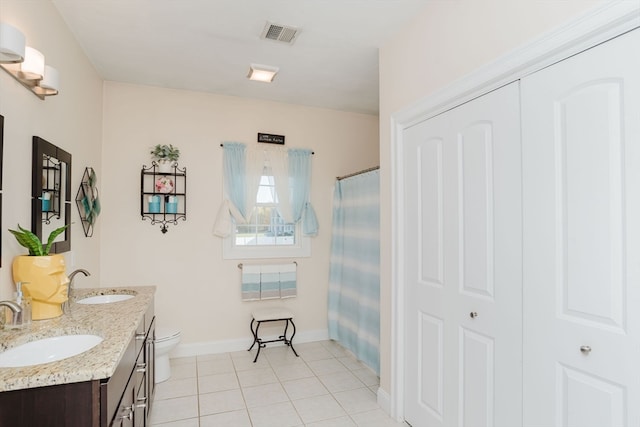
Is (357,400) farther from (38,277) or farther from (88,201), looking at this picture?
(88,201)

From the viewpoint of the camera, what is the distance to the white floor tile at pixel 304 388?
9.30 ft

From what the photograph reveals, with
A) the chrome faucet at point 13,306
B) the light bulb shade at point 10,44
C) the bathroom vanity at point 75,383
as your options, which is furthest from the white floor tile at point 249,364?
the light bulb shade at point 10,44

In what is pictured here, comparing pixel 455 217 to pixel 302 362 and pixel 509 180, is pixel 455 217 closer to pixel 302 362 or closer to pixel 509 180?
pixel 509 180

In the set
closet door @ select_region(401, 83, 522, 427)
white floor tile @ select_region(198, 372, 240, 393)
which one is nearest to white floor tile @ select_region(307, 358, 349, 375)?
white floor tile @ select_region(198, 372, 240, 393)

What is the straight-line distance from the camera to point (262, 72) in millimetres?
3059

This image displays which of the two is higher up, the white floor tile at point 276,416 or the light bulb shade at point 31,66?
the light bulb shade at point 31,66

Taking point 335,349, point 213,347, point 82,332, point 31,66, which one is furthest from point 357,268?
point 31,66

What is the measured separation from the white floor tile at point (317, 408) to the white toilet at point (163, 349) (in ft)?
3.79

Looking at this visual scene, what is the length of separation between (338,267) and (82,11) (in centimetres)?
313

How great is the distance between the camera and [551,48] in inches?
57.2

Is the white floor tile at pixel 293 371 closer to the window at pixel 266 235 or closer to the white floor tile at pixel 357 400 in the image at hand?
the white floor tile at pixel 357 400

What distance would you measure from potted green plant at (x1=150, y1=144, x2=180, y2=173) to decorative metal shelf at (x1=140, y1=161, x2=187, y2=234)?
3cm

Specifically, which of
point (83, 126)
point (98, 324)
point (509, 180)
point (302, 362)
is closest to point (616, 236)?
point (509, 180)

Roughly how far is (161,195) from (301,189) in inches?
57.6
